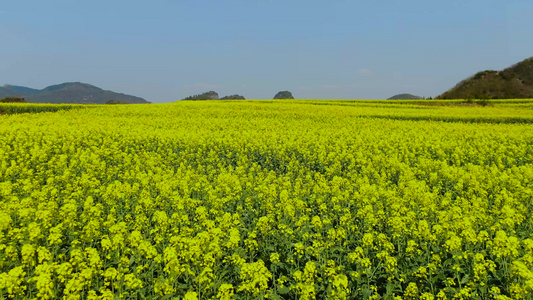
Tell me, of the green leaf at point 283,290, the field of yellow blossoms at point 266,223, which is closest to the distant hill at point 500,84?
the field of yellow blossoms at point 266,223

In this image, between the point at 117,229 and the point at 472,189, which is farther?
the point at 472,189

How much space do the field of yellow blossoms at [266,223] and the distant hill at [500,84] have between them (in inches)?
3165

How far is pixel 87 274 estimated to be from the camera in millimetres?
4305

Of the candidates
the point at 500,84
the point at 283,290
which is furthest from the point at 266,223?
the point at 500,84

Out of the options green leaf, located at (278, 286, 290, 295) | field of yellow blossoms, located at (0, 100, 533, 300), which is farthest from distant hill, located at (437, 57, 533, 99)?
green leaf, located at (278, 286, 290, 295)

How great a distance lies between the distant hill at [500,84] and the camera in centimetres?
8212

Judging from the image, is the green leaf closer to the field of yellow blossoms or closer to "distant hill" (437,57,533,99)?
the field of yellow blossoms

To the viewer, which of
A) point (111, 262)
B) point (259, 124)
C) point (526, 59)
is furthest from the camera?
point (526, 59)

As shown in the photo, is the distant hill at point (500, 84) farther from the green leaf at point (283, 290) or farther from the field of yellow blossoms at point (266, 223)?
the green leaf at point (283, 290)

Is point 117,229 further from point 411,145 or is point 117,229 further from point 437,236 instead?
point 411,145

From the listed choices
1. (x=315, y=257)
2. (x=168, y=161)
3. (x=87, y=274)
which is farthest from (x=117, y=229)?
(x=168, y=161)

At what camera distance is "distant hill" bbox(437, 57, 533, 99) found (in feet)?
269

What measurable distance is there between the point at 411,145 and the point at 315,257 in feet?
42.1

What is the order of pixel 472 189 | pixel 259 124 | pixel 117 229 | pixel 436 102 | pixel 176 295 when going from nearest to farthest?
pixel 176 295
pixel 117 229
pixel 472 189
pixel 259 124
pixel 436 102
